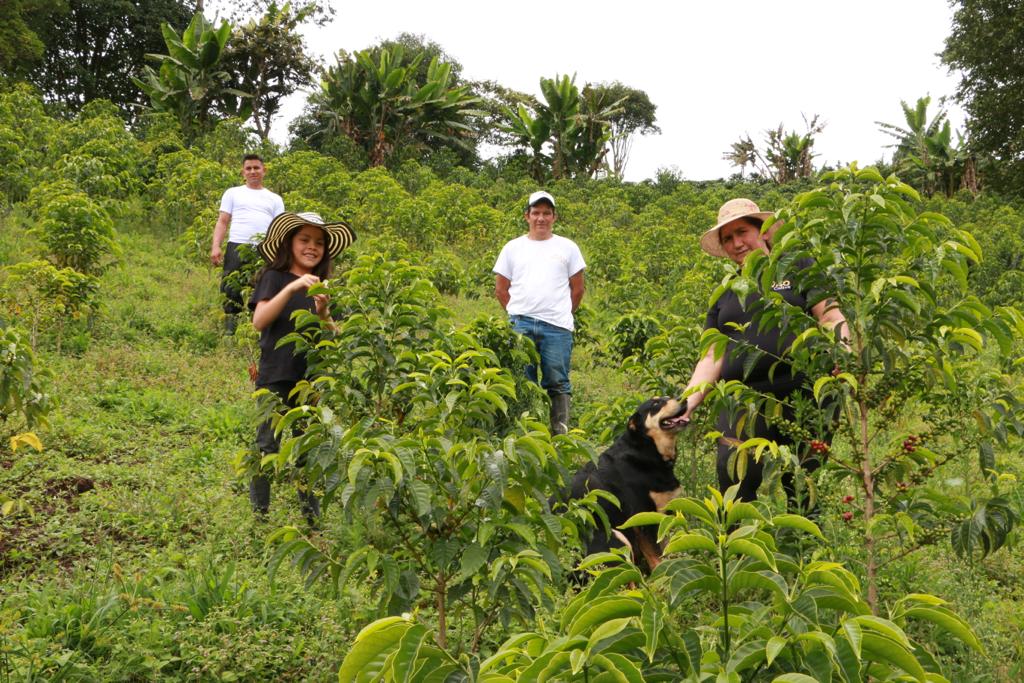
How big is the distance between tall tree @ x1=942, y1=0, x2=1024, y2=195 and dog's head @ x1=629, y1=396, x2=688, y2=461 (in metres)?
18.3

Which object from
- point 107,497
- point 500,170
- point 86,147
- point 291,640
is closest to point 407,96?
point 500,170

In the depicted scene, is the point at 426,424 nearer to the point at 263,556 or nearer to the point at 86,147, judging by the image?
the point at 263,556

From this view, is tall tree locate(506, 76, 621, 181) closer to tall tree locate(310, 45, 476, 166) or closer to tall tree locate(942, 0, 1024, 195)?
tall tree locate(310, 45, 476, 166)

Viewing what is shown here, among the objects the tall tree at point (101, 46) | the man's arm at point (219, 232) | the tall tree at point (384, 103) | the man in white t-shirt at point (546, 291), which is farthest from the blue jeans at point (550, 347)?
the tall tree at point (101, 46)

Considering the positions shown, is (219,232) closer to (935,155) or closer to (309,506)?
(309,506)

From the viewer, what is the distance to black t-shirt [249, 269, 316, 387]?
14.5 feet

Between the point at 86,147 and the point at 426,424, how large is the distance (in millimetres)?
12639

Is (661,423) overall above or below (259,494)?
above

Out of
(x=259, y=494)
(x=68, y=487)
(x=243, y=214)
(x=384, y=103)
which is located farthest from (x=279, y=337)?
(x=384, y=103)

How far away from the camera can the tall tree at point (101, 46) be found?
24.9 metres

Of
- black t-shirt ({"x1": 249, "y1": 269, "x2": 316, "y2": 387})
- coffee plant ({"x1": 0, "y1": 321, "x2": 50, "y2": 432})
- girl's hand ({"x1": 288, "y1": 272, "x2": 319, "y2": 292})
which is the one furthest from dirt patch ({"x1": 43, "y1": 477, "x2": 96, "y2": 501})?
coffee plant ({"x1": 0, "y1": 321, "x2": 50, "y2": 432})

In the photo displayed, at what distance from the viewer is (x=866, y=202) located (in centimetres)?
265

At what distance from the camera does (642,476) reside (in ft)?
13.4

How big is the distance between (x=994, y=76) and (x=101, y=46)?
23.5 meters
